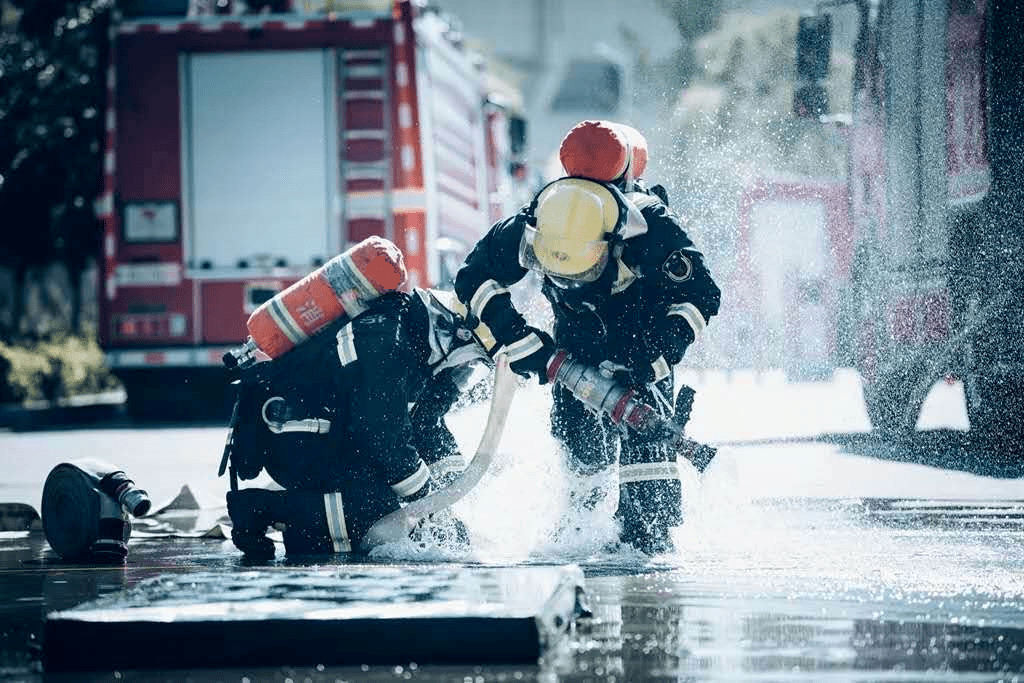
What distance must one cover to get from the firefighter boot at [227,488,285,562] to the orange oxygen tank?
19.4 inches

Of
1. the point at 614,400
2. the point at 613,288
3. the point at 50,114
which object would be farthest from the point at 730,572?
the point at 50,114

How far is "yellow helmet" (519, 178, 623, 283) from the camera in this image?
670 centimetres

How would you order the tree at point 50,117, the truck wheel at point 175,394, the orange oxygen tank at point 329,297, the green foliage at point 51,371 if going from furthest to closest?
the green foliage at point 51,371
the tree at point 50,117
the truck wheel at point 175,394
the orange oxygen tank at point 329,297

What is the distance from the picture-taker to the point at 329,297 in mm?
6859

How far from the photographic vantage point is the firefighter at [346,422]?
6.70 meters

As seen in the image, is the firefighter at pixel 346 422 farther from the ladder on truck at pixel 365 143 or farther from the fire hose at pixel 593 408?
the ladder on truck at pixel 365 143

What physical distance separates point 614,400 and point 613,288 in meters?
0.44

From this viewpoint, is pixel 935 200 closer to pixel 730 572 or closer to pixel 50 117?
pixel 730 572

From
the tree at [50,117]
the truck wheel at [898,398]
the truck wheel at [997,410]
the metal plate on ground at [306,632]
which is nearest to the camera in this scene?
the metal plate on ground at [306,632]

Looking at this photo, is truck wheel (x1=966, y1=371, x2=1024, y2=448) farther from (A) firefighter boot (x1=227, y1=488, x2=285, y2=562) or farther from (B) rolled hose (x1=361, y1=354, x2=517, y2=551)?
(A) firefighter boot (x1=227, y1=488, x2=285, y2=562)

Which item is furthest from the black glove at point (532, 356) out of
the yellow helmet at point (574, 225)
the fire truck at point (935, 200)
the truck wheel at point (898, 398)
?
the truck wheel at point (898, 398)

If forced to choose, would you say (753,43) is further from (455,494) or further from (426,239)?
(455,494)

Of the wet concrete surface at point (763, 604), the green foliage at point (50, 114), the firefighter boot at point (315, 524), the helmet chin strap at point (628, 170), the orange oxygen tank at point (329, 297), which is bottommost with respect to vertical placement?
the wet concrete surface at point (763, 604)

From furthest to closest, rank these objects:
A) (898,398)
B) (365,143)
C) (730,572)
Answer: (365,143), (898,398), (730,572)
